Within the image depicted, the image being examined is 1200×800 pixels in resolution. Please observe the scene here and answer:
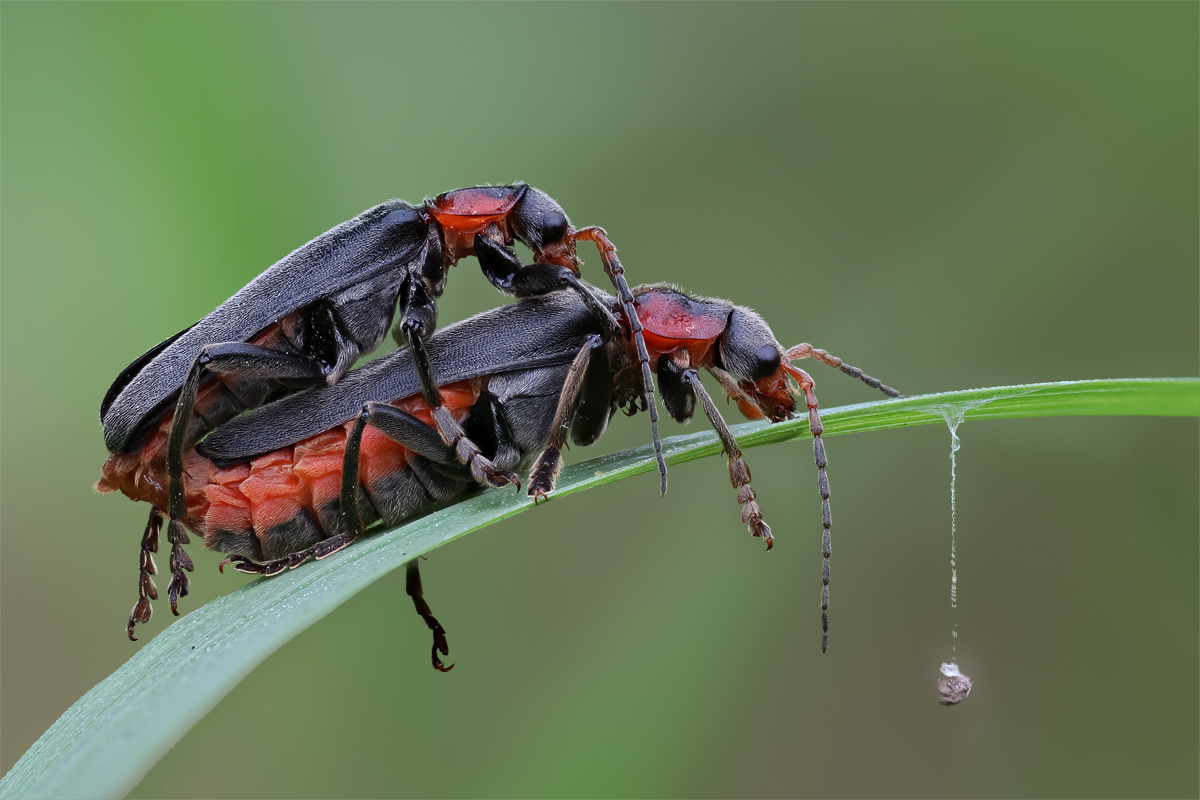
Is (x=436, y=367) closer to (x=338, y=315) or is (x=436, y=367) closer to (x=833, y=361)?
(x=338, y=315)

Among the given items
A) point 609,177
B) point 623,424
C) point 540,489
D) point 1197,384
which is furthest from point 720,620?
point 609,177

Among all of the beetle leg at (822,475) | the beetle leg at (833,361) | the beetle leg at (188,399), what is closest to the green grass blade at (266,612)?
the beetle leg at (822,475)

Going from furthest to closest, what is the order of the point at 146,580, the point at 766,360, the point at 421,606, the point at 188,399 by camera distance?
1. the point at 421,606
2. the point at 766,360
3. the point at 146,580
4. the point at 188,399

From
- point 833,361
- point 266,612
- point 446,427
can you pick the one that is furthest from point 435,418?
point 833,361

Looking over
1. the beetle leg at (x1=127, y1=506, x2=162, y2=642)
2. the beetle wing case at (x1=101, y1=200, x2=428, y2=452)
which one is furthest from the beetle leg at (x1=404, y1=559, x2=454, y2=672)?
the beetle wing case at (x1=101, y1=200, x2=428, y2=452)

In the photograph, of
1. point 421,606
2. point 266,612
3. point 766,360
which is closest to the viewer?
point 266,612

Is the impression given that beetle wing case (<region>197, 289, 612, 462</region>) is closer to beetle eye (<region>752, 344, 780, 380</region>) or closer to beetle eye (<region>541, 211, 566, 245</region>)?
beetle eye (<region>541, 211, 566, 245</region>)

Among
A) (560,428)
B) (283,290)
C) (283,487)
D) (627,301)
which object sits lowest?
(283,487)
